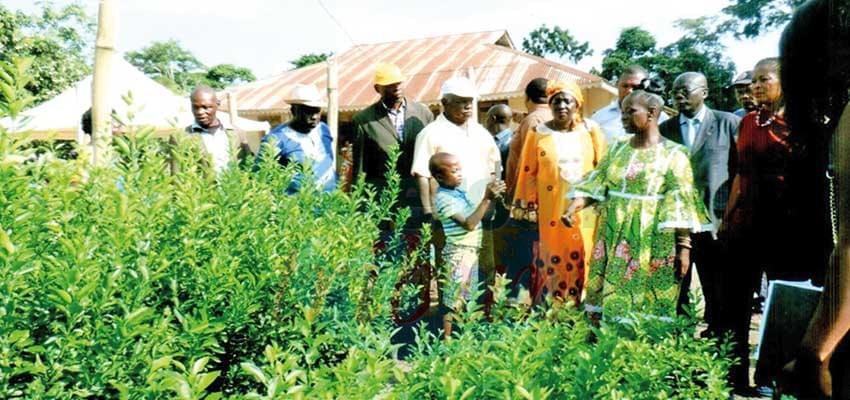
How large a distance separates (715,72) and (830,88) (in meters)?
28.6

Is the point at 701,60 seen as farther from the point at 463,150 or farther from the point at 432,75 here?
the point at 463,150

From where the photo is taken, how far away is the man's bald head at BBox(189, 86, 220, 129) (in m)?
4.56

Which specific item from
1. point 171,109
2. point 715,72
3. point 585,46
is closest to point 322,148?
point 171,109

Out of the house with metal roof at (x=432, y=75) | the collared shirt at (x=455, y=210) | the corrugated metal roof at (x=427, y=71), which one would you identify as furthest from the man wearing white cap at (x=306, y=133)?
the corrugated metal roof at (x=427, y=71)

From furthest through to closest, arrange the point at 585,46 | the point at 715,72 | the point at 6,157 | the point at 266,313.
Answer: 1. the point at 585,46
2. the point at 715,72
3. the point at 266,313
4. the point at 6,157

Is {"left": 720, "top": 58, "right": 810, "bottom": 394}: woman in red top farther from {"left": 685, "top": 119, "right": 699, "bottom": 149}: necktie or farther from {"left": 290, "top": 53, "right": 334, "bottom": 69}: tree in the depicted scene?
{"left": 290, "top": 53, "right": 334, "bottom": 69}: tree

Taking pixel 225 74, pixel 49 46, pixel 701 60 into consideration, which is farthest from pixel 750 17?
pixel 225 74

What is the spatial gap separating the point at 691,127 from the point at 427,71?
14086mm

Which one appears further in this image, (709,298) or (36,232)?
(709,298)

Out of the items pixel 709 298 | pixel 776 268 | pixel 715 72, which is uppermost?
pixel 715 72

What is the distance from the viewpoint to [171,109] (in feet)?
34.6

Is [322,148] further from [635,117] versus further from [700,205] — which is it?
[700,205]

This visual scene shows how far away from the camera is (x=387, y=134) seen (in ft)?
15.2

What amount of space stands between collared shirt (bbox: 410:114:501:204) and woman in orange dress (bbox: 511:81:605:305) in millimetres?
318
